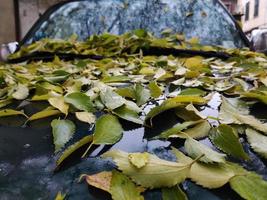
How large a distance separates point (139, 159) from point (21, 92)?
0.69 meters

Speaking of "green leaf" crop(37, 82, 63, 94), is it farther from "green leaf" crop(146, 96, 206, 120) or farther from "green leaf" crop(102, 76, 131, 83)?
"green leaf" crop(146, 96, 206, 120)

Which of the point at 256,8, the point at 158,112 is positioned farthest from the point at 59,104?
the point at 256,8

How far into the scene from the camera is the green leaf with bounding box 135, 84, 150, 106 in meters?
1.03

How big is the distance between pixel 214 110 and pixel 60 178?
481mm

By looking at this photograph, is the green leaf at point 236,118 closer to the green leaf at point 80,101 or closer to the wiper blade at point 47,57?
the green leaf at point 80,101

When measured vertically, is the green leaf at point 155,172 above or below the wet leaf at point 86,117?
above

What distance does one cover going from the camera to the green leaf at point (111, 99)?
3.11ft

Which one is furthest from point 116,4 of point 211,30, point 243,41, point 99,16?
point 243,41

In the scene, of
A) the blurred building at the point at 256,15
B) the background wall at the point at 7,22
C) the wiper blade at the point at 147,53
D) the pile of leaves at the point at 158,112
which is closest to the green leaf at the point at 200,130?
the pile of leaves at the point at 158,112

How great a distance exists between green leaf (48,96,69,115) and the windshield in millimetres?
1475

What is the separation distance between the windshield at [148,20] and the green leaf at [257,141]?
160 cm

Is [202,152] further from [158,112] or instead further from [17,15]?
[17,15]

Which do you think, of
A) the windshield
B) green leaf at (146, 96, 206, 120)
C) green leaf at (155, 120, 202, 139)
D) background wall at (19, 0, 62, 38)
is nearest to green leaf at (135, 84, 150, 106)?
green leaf at (146, 96, 206, 120)

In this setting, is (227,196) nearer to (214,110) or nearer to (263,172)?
(263,172)
